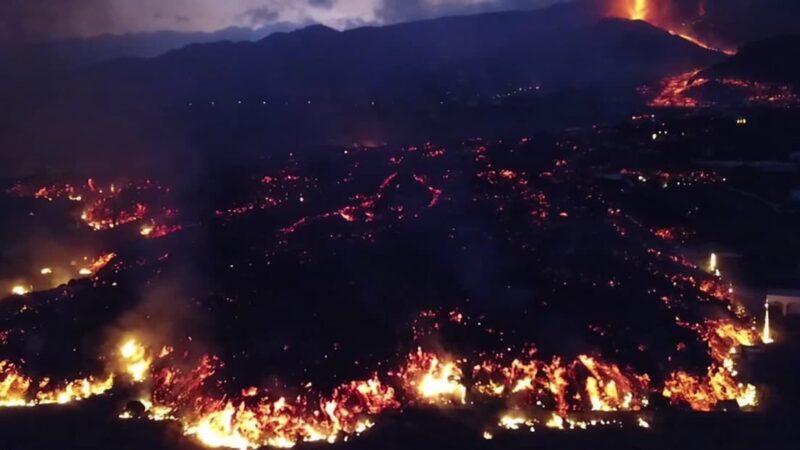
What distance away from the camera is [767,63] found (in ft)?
310

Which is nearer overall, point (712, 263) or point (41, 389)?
point (41, 389)

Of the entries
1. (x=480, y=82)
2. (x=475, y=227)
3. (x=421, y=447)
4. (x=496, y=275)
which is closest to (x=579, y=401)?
(x=421, y=447)

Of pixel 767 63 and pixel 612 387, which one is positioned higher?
pixel 767 63

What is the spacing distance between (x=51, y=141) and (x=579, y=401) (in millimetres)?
72445

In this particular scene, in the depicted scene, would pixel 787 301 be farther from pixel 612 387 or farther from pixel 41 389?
pixel 41 389

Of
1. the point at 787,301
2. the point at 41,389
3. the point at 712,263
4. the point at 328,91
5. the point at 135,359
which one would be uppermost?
the point at 328,91

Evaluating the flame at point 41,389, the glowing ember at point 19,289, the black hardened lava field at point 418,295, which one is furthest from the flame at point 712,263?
the glowing ember at point 19,289

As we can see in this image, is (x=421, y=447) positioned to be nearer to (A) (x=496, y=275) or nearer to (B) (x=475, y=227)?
(A) (x=496, y=275)

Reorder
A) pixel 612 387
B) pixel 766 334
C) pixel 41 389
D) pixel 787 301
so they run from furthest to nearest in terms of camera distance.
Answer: pixel 787 301, pixel 766 334, pixel 41 389, pixel 612 387

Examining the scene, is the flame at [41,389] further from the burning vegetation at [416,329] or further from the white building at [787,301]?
the white building at [787,301]

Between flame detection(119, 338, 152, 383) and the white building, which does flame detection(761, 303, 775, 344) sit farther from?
flame detection(119, 338, 152, 383)

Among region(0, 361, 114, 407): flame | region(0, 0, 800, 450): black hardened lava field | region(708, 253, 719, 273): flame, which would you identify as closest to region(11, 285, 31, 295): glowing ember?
region(0, 0, 800, 450): black hardened lava field

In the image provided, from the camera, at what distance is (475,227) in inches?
1273

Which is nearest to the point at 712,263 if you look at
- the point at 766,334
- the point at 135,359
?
the point at 766,334
